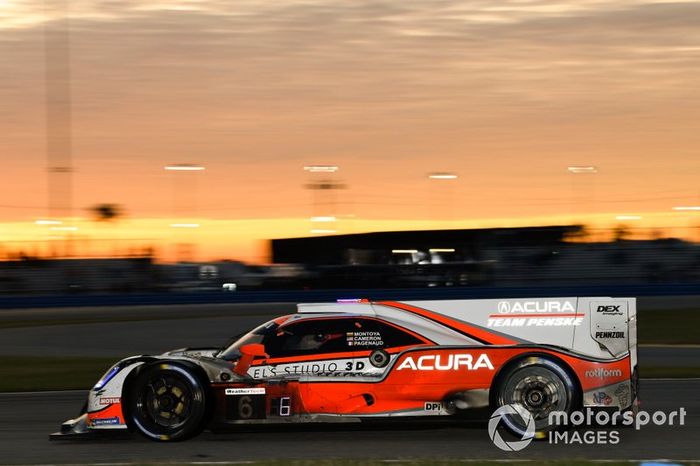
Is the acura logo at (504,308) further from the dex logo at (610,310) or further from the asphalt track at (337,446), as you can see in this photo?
the asphalt track at (337,446)

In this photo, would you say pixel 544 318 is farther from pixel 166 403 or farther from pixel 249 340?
pixel 166 403

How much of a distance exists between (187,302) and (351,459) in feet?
97.1

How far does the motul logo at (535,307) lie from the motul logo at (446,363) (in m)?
0.49

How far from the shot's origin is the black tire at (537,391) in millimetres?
8258

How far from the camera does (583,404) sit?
8.25 m

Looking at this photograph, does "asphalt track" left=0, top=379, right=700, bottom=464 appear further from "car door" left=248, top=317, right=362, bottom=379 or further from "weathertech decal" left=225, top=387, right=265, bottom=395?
"car door" left=248, top=317, right=362, bottom=379

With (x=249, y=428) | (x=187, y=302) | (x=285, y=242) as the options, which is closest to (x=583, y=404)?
(x=249, y=428)

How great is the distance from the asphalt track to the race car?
0.20 m

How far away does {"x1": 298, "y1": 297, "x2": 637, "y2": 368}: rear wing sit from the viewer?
835 centimetres

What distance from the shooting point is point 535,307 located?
855 cm

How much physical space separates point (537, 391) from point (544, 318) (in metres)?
0.64

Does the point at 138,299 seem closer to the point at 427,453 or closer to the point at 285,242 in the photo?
the point at 285,242

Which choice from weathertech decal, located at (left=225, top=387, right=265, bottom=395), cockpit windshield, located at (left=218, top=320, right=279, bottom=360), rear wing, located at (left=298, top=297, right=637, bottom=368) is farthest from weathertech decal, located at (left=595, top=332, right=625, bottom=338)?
weathertech decal, located at (left=225, top=387, right=265, bottom=395)

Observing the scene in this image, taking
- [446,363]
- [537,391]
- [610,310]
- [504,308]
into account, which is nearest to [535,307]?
[504,308]
